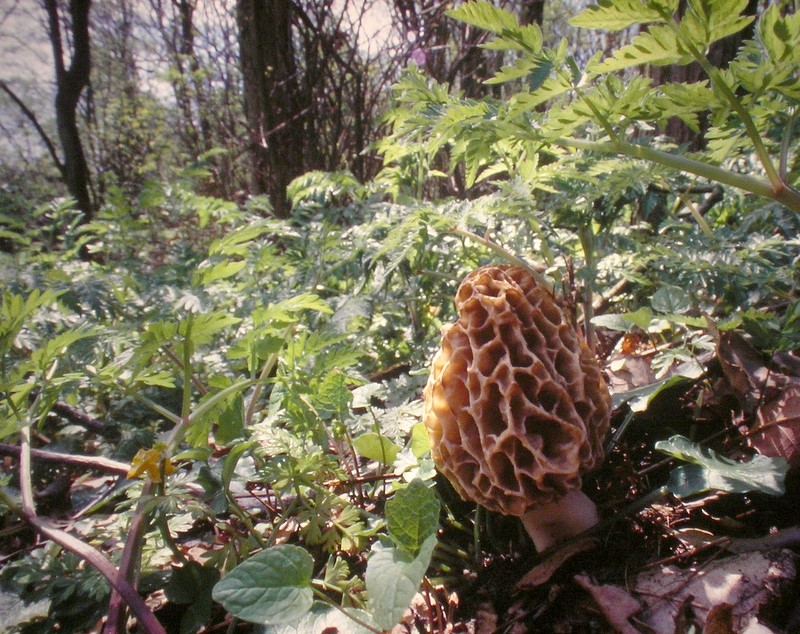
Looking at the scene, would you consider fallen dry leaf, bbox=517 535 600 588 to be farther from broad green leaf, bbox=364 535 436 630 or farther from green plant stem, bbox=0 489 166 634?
green plant stem, bbox=0 489 166 634

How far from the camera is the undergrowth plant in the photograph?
2.68ft

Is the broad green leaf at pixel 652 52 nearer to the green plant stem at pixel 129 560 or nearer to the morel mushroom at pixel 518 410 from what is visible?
the morel mushroom at pixel 518 410

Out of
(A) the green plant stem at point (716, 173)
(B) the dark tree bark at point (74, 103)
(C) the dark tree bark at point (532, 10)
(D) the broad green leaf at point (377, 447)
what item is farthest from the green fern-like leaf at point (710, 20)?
(B) the dark tree bark at point (74, 103)

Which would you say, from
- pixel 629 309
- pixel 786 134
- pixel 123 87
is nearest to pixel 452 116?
pixel 786 134

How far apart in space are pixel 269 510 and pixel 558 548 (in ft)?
2.10

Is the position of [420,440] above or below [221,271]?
below

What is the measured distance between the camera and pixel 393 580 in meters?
0.78

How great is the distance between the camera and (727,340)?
1151 mm

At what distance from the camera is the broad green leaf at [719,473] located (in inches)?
33.0

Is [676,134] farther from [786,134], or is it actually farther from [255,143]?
[255,143]

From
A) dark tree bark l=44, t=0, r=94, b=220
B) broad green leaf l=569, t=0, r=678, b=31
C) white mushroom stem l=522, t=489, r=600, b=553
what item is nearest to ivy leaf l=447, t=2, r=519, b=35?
broad green leaf l=569, t=0, r=678, b=31

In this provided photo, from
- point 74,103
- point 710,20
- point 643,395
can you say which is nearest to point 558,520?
point 643,395

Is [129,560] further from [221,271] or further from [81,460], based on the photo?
[221,271]

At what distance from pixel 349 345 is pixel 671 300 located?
76 centimetres
